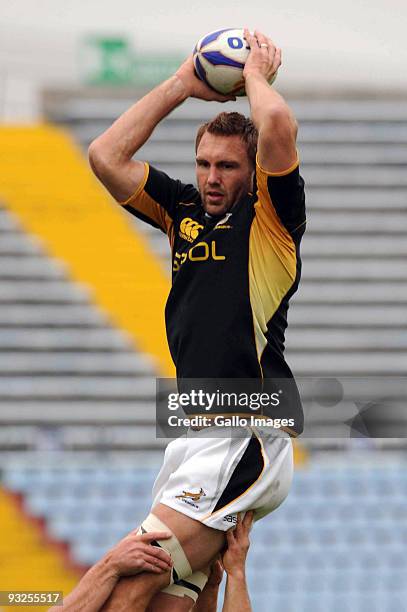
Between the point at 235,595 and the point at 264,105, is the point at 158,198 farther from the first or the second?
the point at 235,595

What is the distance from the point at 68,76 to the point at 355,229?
4630mm

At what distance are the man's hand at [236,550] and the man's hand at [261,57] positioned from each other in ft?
5.21

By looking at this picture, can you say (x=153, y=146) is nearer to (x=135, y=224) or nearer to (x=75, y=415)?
(x=135, y=224)

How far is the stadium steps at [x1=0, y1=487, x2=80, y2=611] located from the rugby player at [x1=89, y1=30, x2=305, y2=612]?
857 centimetres

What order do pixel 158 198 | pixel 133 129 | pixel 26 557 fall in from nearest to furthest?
pixel 133 129 < pixel 158 198 < pixel 26 557

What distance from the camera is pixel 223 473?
12.4ft

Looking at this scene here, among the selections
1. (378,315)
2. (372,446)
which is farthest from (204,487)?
(378,315)

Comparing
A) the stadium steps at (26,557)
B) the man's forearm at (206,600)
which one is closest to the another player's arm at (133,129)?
the man's forearm at (206,600)

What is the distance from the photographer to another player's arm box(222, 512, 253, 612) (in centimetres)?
384

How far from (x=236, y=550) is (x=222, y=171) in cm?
136

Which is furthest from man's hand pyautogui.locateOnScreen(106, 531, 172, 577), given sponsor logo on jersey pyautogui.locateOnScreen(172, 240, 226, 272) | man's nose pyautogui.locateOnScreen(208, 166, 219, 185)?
man's nose pyautogui.locateOnScreen(208, 166, 219, 185)

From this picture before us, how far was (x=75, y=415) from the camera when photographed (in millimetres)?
14070

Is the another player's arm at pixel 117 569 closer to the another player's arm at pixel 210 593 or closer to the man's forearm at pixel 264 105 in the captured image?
the another player's arm at pixel 210 593

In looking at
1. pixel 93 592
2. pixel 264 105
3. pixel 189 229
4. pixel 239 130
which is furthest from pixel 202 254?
pixel 93 592
